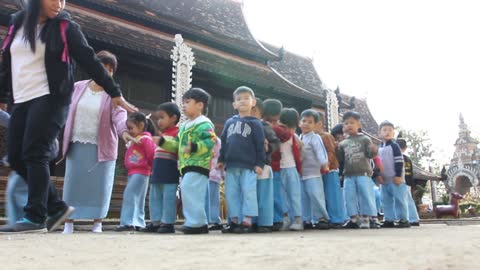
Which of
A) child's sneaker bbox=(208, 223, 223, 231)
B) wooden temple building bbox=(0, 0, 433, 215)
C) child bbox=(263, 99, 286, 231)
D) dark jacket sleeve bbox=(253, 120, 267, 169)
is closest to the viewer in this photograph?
dark jacket sleeve bbox=(253, 120, 267, 169)

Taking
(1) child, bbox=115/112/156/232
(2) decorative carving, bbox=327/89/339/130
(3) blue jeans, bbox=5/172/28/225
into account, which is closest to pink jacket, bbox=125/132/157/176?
(1) child, bbox=115/112/156/232

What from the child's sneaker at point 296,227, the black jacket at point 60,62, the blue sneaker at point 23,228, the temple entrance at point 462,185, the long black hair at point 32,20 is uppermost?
the temple entrance at point 462,185

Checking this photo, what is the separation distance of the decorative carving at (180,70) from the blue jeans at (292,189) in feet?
18.7

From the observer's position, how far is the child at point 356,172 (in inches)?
187

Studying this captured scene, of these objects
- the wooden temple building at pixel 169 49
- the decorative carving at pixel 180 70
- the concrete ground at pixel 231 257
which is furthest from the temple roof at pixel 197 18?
the concrete ground at pixel 231 257

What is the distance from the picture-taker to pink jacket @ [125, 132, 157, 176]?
3.84 metres

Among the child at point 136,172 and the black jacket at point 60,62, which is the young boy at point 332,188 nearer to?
the child at point 136,172

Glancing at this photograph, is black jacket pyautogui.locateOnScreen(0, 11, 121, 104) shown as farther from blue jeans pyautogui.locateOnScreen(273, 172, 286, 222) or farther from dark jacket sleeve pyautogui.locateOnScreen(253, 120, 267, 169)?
blue jeans pyautogui.locateOnScreen(273, 172, 286, 222)

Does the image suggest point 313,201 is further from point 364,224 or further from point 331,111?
point 331,111

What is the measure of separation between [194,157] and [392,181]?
10.2 feet

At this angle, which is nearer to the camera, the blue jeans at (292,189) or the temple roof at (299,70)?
the blue jeans at (292,189)

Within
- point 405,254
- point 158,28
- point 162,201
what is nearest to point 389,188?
point 162,201

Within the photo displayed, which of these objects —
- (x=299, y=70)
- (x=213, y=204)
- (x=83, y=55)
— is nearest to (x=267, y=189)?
(x=213, y=204)

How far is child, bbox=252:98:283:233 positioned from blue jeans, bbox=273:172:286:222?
32cm
